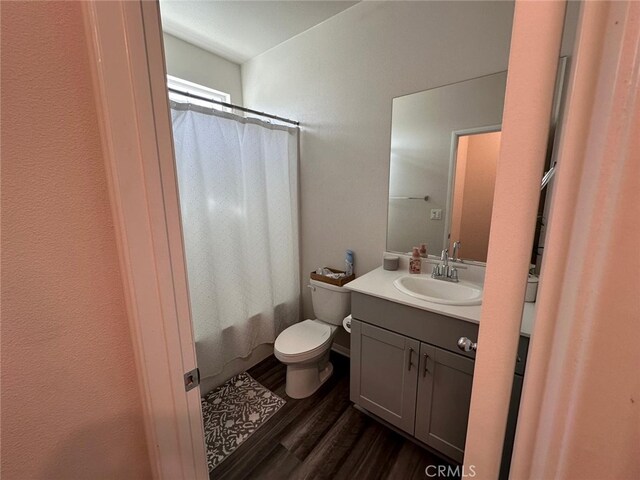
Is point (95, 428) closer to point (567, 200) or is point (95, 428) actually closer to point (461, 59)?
point (567, 200)

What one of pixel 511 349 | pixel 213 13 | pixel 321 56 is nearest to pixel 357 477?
pixel 511 349

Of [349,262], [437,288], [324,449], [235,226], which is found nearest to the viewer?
[324,449]

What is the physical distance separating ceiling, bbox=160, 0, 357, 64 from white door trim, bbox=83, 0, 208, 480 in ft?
5.15

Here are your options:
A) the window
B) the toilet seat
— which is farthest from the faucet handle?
the window

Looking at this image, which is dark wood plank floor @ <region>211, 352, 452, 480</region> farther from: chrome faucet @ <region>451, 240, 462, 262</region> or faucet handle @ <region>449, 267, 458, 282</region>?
chrome faucet @ <region>451, 240, 462, 262</region>

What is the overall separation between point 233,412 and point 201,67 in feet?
8.35

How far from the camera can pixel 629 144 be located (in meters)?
0.25

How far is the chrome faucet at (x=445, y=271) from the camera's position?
158 centimetres

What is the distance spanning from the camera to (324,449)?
148 centimetres

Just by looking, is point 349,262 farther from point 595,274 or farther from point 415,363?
point 595,274

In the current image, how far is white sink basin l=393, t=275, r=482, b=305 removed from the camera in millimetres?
1450

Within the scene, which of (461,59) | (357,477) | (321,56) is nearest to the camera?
(357,477)

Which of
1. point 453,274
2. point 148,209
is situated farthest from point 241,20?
point 453,274

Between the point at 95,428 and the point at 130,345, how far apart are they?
18 centimetres
